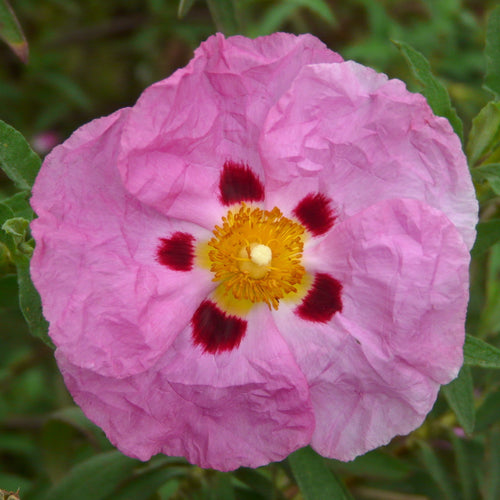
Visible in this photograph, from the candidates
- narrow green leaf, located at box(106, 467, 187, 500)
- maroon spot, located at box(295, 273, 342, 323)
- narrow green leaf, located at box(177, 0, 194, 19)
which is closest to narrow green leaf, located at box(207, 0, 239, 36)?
narrow green leaf, located at box(177, 0, 194, 19)

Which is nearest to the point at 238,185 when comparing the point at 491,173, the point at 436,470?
the point at 491,173

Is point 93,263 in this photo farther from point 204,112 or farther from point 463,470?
point 463,470

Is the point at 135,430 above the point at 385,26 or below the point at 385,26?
above

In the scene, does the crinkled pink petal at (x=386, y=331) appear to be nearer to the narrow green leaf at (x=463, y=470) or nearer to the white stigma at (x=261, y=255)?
the white stigma at (x=261, y=255)

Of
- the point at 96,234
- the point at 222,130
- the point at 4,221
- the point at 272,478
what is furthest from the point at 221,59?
the point at 272,478

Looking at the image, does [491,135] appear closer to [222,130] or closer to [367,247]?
[367,247]

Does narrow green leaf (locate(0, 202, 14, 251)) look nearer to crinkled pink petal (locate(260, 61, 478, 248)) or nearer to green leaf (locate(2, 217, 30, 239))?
green leaf (locate(2, 217, 30, 239))
